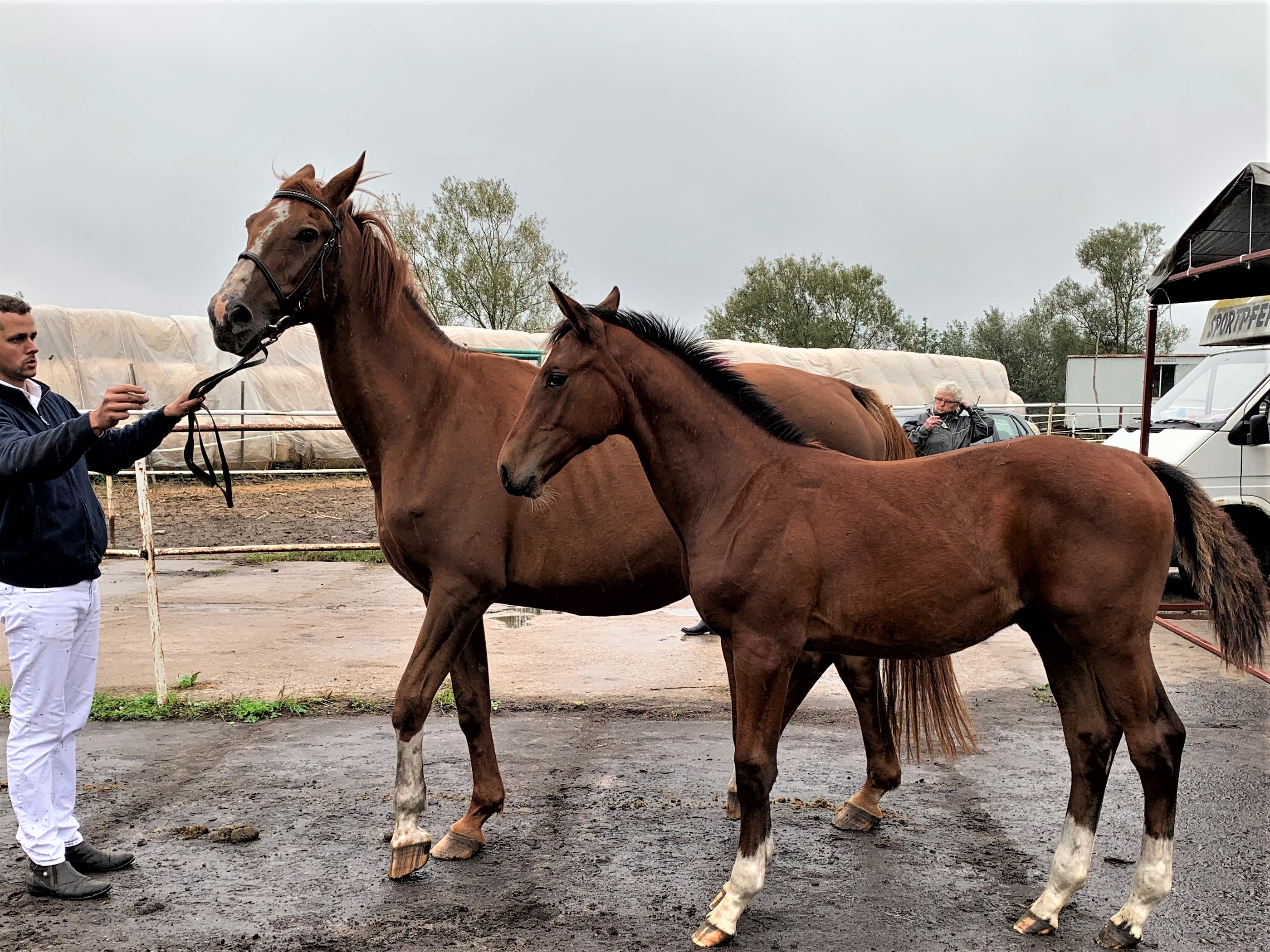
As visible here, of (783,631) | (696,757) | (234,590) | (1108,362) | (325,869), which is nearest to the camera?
(783,631)

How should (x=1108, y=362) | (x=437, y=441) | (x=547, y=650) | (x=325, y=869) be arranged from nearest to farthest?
1. (x=325, y=869)
2. (x=437, y=441)
3. (x=547, y=650)
4. (x=1108, y=362)

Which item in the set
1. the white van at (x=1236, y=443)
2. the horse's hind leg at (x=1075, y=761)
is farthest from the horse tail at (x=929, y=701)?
the white van at (x=1236, y=443)

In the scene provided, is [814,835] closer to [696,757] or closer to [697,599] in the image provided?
[696,757]

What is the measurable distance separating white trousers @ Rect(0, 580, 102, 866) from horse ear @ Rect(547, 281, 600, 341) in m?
2.11

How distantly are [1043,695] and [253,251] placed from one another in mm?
5212

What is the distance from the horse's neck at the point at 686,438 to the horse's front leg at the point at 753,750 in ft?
1.66

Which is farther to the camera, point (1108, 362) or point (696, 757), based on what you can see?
point (1108, 362)

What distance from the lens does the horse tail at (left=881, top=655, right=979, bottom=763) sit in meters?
4.08

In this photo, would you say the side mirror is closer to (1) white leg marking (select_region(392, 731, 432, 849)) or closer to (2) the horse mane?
(2) the horse mane

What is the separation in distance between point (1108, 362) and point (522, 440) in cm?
3438

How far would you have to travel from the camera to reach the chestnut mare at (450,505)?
3.58 metres

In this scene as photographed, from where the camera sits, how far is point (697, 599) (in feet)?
10.3

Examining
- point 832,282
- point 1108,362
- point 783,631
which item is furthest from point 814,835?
point 832,282

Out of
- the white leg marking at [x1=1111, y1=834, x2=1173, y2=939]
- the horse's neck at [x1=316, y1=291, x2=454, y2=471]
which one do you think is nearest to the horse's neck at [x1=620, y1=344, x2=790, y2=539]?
the horse's neck at [x1=316, y1=291, x2=454, y2=471]
